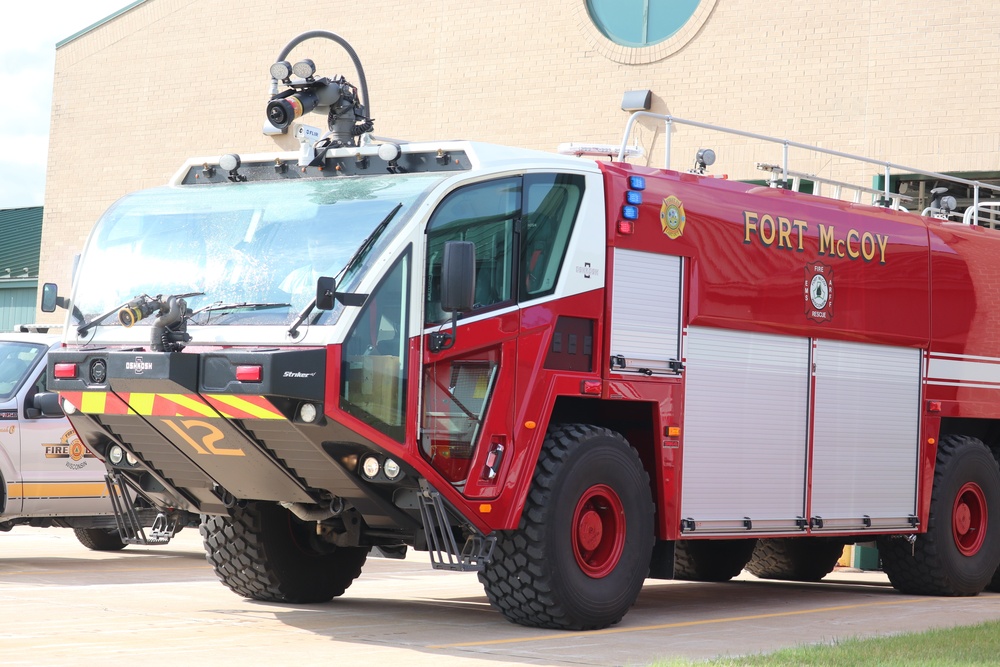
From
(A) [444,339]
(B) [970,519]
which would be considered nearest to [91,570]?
(A) [444,339]

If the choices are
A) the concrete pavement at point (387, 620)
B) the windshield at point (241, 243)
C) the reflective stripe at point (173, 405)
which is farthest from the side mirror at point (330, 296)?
the concrete pavement at point (387, 620)

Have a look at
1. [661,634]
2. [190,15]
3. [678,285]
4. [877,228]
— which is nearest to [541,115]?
[190,15]

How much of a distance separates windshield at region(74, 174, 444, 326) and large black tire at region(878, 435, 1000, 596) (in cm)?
607

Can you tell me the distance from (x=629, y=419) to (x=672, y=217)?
1.45 meters

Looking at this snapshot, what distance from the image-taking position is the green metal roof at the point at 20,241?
3084 cm

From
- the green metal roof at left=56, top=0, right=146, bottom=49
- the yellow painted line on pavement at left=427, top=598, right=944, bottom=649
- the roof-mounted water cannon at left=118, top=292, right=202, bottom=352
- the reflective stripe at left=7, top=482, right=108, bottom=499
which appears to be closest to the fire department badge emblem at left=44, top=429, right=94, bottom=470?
the reflective stripe at left=7, top=482, right=108, bottom=499

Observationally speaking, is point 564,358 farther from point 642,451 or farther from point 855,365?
point 855,365

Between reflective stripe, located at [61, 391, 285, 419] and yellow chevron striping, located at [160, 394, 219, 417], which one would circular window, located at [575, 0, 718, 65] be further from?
yellow chevron striping, located at [160, 394, 219, 417]

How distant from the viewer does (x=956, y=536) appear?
13039 millimetres

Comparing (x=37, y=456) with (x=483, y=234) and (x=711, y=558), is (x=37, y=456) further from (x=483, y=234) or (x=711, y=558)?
(x=711, y=558)

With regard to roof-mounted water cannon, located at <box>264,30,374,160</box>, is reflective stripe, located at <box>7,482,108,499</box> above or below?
below

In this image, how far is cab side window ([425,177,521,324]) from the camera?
8867mm

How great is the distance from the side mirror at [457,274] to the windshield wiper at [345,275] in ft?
1.40

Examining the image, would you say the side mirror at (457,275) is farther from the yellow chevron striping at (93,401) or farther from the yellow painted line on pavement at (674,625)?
the yellow chevron striping at (93,401)
